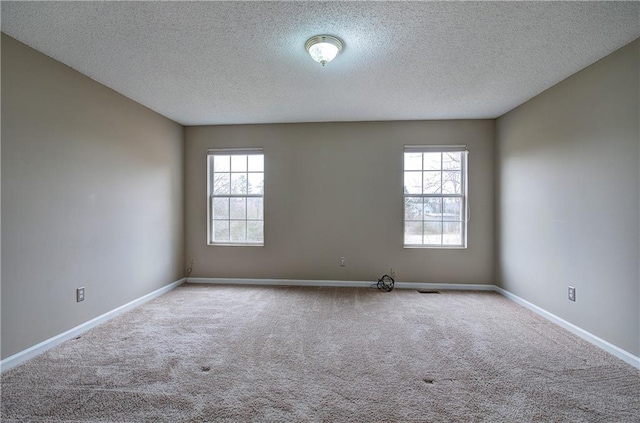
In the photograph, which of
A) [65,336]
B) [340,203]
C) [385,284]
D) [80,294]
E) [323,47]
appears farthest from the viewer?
[340,203]

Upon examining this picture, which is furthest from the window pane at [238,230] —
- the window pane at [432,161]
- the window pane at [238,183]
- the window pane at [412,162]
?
the window pane at [432,161]

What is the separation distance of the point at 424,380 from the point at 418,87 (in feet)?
8.88

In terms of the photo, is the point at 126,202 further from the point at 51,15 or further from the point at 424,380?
the point at 424,380

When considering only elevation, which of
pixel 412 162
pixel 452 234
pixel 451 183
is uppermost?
pixel 412 162

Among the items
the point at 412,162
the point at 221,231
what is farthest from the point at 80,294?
the point at 412,162

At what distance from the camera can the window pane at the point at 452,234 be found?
4062 mm

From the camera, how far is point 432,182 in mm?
4098

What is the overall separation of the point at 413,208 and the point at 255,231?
2454 millimetres

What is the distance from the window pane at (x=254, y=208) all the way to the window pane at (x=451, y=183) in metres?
2.80

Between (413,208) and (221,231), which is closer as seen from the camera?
(413,208)

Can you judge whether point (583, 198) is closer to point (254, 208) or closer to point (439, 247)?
point (439, 247)

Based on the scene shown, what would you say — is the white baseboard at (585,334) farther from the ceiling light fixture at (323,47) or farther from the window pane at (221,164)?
the window pane at (221,164)

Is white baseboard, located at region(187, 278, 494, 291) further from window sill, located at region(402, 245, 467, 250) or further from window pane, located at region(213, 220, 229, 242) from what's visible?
window pane, located at region(213, 220, 229, 242)

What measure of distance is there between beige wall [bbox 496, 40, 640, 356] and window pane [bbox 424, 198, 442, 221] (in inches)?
34.8
